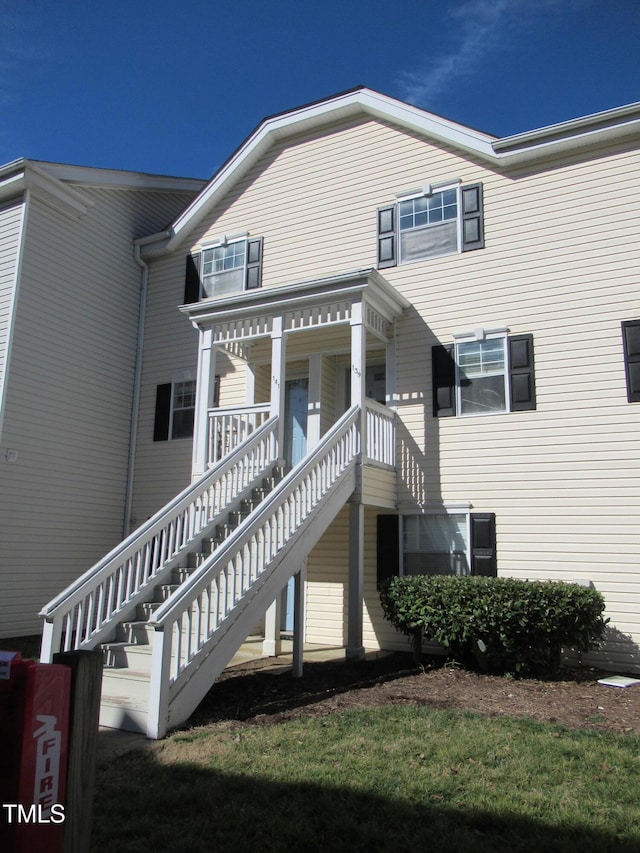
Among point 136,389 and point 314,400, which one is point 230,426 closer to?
point 314,400

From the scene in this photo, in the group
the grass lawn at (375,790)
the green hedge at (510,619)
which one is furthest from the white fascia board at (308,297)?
the grass lawn at (375,790)

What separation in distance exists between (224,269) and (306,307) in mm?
3348

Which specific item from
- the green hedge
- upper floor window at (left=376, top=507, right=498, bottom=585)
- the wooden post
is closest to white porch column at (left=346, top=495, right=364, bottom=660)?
upper floor window at (left=376, top=507, right=498, bottom=585)

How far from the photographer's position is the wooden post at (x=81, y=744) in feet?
6.70

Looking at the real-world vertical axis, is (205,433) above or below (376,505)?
above

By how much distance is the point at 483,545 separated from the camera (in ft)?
29.9

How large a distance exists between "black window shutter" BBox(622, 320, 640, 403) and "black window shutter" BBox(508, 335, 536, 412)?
121 centimetres

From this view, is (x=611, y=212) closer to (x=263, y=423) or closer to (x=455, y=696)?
(x=263, y=423)

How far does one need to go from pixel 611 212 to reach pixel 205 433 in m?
6.63

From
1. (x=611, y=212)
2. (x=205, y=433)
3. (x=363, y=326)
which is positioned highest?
(x=611, y=212)

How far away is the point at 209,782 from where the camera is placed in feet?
13.5

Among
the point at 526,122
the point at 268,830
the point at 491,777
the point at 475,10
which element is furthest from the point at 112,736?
the point at 475,10

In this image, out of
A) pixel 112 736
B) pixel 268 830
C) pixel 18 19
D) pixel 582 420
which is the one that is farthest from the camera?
pixel 18 19

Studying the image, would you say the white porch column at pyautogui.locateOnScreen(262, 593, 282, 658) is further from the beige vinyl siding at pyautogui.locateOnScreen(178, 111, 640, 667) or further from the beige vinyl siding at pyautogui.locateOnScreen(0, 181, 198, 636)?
the beige vinyl siding at pyautogui.locateOnScreen(0, 181, 198, 636)
